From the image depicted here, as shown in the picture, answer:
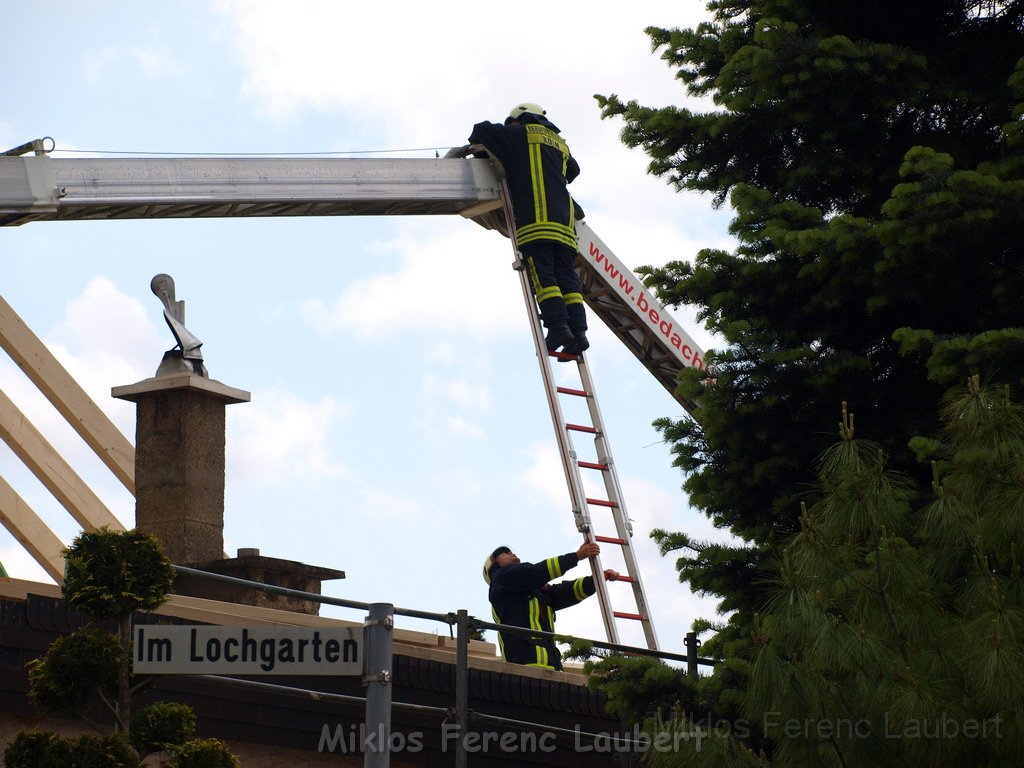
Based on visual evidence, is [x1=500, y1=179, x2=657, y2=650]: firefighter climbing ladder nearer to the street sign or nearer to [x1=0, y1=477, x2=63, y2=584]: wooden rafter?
Answer: [x1=0, y1=477, x2=63, y2=584]: wooden rafter

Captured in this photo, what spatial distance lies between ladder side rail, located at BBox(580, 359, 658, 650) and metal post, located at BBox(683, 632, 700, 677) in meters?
3.28

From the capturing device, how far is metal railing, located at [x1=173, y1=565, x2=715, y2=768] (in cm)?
502

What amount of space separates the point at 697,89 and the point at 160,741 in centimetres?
555

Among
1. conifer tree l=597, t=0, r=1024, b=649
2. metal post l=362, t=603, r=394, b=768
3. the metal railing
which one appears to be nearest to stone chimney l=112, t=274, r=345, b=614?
the metal railing

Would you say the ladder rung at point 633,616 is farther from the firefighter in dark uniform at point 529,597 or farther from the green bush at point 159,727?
the green bush at point 159,727

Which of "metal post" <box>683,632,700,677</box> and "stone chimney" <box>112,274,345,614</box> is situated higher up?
"stone chimney" <box>112,274,345,614</box>

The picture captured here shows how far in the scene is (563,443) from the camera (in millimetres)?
13961

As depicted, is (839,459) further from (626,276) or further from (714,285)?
(626,276)

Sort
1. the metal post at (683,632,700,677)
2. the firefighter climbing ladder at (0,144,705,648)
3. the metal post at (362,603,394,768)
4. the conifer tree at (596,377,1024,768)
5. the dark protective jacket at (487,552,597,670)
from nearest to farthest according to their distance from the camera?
the metal post at (362,603,394,768) < the conifer tree at (596,377,1024,768) < the metal post at (683,632,700,677) < the dark protective jacket at (487,552,597,670) < the firefighter climbing ladder at (0,144,705,648)

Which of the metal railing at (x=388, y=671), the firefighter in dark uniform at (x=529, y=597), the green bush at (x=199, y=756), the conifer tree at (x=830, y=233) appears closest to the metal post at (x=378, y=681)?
the metal railing at (x=388, y=671)

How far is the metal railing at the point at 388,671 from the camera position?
16.5 ft

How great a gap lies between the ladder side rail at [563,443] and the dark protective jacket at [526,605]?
1.04m

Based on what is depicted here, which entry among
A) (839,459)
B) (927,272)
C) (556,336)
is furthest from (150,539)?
(556,336)

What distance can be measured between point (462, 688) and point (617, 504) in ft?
18.3
